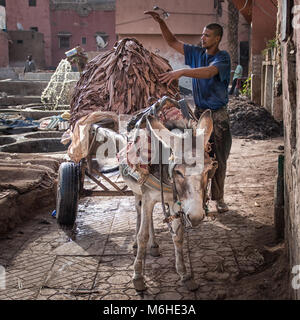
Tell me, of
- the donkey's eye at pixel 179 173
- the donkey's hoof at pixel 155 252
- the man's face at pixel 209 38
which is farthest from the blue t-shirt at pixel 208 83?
the donkey's eye at pixel 179 173

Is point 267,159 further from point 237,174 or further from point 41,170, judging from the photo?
point 41,170

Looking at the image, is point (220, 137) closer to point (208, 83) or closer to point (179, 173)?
point (208, 83)

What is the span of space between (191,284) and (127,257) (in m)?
0.93

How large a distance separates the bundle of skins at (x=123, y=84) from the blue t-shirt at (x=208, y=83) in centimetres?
30

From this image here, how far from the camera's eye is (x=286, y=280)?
10.6 ft

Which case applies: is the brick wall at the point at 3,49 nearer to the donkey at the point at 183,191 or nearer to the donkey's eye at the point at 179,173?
the donkey at the point at 183,191

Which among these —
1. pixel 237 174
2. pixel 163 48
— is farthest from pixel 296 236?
pixel 163 48

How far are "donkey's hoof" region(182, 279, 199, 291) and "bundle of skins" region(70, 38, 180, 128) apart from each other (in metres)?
1.87

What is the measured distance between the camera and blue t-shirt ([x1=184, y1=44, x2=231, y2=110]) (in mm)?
4656

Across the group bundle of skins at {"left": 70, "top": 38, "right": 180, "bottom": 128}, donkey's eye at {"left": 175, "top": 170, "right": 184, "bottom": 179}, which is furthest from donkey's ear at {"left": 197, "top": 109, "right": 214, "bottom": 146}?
bundle of skins at {"left": 70, "top": 38, "right": 180, "bottom": 128}

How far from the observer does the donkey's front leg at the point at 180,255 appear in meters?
3.48

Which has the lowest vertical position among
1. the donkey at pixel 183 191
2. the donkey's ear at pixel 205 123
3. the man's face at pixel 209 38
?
the donkey at pixel 183 191

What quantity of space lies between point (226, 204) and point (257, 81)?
32.9 feet

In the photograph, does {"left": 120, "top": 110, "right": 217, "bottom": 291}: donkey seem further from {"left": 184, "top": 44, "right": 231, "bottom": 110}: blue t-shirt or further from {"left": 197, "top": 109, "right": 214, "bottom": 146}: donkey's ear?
{"left": 184, "top": 44, "right": 231, "bottom": 110}: blue t-shirt
